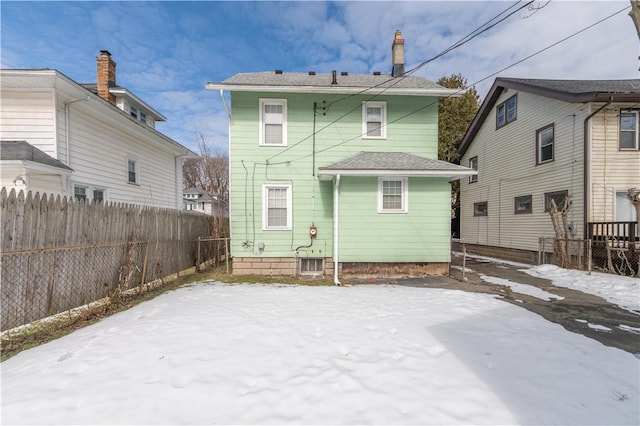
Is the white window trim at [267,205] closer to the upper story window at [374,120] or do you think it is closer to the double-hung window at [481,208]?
the upper story window at [374,120]

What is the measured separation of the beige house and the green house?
529 centimetres

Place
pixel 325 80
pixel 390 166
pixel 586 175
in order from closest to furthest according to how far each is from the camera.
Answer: pixel 390 166, pixel 586 175, pixel 325 80

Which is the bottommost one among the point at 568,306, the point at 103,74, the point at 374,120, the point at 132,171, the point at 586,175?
the point at 568,306

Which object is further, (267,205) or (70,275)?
(267,205)

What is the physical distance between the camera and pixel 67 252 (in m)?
4.84

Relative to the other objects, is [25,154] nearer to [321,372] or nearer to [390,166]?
[321,372]

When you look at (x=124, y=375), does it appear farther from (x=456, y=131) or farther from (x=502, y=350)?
(x=456, y=131)

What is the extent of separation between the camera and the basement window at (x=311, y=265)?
905 centimetres

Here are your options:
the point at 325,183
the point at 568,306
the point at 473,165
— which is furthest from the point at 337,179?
the point at 473,165

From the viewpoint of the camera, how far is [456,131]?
19.8 meters

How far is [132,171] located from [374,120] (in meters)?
10.2

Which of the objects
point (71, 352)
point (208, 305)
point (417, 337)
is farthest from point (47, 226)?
point (417, 337)

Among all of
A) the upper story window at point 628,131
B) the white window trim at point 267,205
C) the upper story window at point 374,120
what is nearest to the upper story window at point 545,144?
the upper story window at point 628,131

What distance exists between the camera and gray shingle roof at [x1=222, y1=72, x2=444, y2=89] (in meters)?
9.09
